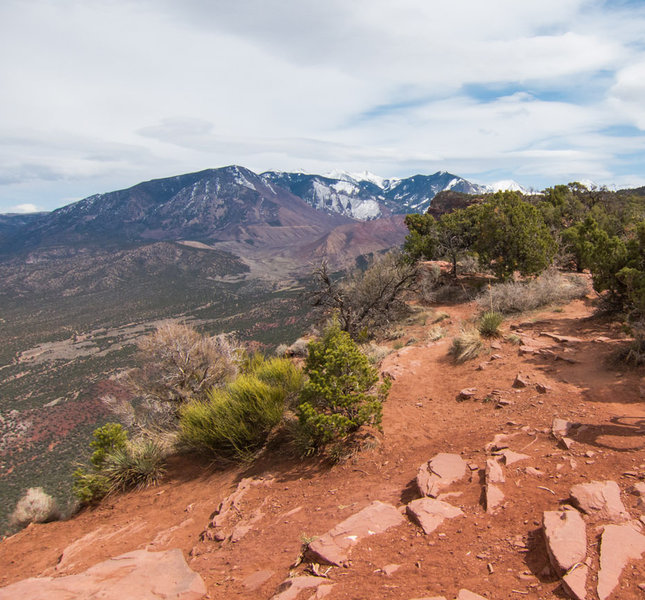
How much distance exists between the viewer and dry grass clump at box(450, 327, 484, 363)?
8414 millimetres

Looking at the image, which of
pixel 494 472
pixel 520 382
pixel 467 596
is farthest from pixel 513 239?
pixel 467 596

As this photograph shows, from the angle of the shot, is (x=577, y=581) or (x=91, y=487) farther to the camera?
(x=91, y=487)

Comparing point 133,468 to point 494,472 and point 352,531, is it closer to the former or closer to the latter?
point 352,531

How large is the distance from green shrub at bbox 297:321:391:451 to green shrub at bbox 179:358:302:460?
3.58 feet

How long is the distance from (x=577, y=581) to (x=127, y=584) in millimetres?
3633

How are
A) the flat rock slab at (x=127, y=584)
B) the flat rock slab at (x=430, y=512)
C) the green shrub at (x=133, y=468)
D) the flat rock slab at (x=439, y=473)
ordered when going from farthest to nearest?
the green shrub at (x=133, y=468)
the flat rock slab at (x=439, y=473)
the flat rock slab at (x=430, y=512)
the flat rock slab at (x=127, y=584)

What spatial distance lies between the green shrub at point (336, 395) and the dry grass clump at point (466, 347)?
11.2 feet

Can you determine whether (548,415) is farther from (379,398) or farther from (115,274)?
(115,274)

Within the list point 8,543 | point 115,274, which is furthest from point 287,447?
point 115,274

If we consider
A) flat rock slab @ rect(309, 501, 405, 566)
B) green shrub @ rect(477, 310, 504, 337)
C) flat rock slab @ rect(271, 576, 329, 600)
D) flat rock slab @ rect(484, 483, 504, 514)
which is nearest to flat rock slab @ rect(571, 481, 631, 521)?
flat rock slab @ rect(484, 483, 504, 514)

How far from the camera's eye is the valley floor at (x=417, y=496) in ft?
9.37

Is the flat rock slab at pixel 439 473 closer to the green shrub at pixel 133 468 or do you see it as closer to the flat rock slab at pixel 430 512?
the flat rock slab at pixel 430 512

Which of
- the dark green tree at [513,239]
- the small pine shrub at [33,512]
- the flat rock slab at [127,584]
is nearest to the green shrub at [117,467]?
the small pine shrub at [33,512]

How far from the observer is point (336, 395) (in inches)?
218
